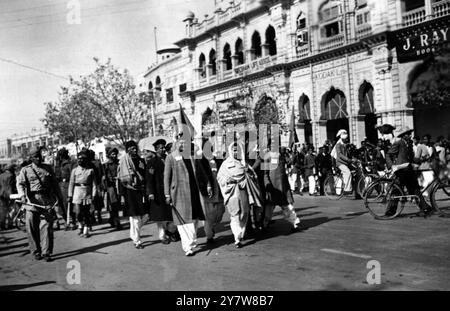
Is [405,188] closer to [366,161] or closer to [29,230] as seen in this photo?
[366,161]

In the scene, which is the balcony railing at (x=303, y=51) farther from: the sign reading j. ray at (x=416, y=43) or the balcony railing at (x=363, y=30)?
the sign reading j. ray at (x=416, y=43)

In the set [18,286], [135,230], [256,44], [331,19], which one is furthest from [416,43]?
[18,286]

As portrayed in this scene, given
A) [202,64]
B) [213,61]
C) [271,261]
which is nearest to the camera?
[271,261]

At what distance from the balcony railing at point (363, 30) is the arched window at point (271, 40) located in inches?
219

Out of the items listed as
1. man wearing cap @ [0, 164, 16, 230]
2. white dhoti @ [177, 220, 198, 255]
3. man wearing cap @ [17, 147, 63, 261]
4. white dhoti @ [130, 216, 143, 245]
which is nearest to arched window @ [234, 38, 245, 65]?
man wearing cap @ [0, 164, 16, 230]

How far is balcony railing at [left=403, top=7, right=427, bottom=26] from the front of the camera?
53.5 feet

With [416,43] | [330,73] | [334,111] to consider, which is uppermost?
[416,43]

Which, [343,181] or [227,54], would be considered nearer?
[343,181]

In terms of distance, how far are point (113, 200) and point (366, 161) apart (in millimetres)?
6635

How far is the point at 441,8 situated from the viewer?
15812 millimetres

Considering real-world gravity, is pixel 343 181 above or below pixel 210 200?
below

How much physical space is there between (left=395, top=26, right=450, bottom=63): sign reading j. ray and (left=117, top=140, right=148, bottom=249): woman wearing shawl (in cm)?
1072

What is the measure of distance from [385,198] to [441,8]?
Answer: 34.6 feet

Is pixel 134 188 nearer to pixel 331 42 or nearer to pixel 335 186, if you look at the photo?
pixel 335 186
